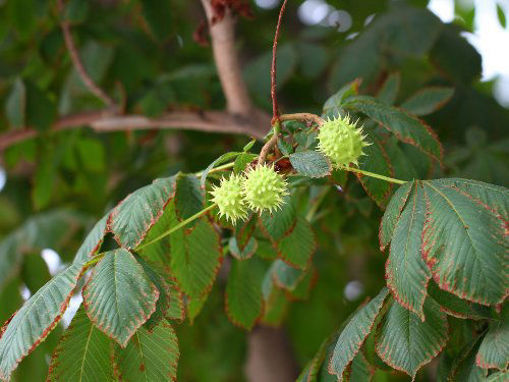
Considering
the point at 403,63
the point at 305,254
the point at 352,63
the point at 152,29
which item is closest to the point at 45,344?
the point at 305,254

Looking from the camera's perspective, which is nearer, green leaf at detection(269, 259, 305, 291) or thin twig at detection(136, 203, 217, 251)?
thin twig at detection(136, 203, 217, 251)

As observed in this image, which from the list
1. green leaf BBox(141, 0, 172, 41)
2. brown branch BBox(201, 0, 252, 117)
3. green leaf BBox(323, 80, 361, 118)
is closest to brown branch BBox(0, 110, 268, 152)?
brown branch BBox(201, 0, 252, 117)

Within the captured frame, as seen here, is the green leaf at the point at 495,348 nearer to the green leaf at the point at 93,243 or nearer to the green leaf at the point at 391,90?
the green leaf at the point at 93,243

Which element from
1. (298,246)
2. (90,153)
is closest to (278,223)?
(298,246)

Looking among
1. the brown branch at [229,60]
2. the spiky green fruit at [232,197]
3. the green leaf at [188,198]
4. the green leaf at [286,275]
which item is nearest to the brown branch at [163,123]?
the brown branch at [229,60]

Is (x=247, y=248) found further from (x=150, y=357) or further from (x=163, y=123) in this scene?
(x=163, y=123)

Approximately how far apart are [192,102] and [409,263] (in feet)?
3.46

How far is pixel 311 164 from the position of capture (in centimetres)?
84

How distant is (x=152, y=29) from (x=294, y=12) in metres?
0.91

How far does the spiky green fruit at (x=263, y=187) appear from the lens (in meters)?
0.85

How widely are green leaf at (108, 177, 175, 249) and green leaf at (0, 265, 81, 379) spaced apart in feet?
0.29

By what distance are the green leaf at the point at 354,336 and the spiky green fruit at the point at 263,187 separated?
0.20m

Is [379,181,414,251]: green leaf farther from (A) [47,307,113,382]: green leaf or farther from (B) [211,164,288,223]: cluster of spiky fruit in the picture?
(A) [47,307,113,382]: green leaf

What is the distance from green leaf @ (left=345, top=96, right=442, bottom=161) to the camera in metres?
0.99
